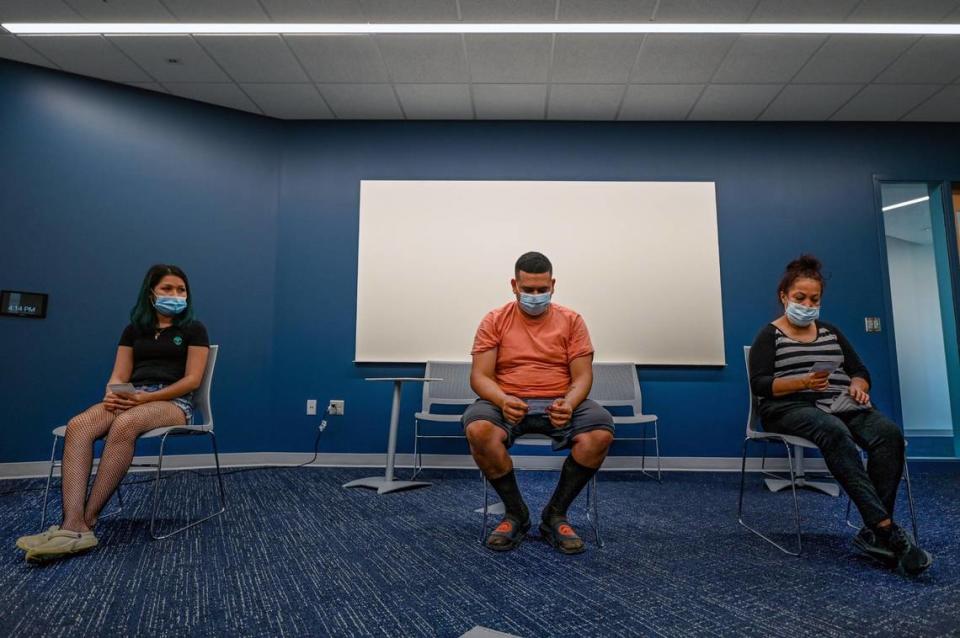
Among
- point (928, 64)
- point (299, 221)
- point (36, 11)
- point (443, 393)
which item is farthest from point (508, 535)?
point (928, 64)

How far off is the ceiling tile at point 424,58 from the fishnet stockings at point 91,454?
259 centimetres

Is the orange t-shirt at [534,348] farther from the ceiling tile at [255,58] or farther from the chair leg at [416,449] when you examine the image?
the ceiling tile at [255,58]

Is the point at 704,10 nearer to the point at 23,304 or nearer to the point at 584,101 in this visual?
the point at 584,101

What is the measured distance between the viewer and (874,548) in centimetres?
168

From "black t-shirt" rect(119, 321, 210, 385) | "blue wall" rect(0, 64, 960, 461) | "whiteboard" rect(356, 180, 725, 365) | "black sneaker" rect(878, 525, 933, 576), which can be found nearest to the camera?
"black sneaker" rect(878, 525, 933, 576)

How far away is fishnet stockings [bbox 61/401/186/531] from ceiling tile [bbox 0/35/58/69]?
287cm

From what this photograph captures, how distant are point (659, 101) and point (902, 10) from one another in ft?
4.70

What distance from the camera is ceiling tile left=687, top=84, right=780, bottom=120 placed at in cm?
367

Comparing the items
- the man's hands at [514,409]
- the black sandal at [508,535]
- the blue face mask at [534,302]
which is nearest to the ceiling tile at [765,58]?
the blue face mask at [534,302]

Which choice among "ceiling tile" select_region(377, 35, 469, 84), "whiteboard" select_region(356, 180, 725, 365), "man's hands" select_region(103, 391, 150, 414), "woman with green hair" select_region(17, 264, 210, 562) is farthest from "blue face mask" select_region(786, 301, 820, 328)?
"man's hands" select_region(103, 391, 150, 414)

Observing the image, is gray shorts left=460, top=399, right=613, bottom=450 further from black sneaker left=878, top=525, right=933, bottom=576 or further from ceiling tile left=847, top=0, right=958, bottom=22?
ceiling tile left=847, top=0, right=958, bottom=22

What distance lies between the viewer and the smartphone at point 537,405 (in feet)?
6.44

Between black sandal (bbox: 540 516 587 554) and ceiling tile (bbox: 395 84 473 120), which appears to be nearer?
black sandal (bbox: 540 516 587 554)

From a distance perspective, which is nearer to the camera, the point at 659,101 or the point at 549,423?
the point at 549,423
